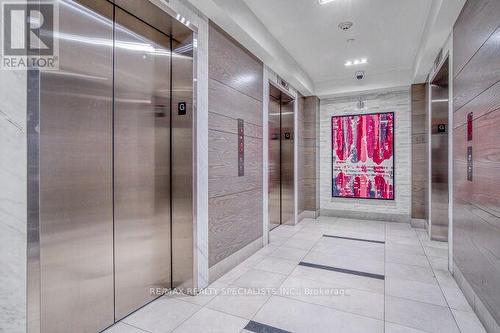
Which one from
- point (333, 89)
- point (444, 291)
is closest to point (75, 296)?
point (444, 291)

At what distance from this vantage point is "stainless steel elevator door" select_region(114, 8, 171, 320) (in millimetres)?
2328

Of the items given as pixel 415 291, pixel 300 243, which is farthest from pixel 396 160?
pixel 415 291

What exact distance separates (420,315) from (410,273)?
3.32 ft

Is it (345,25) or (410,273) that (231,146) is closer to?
(345,25)

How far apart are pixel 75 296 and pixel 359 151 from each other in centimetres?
613

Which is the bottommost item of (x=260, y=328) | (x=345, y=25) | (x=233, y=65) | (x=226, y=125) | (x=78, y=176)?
(x=260, y=328)

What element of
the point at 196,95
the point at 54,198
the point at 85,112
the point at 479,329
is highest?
the point at 196,95

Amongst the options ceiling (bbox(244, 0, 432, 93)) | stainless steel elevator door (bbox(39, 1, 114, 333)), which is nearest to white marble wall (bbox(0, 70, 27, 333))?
stainless steel elevator door (bbox(39, 1, 114, 333))

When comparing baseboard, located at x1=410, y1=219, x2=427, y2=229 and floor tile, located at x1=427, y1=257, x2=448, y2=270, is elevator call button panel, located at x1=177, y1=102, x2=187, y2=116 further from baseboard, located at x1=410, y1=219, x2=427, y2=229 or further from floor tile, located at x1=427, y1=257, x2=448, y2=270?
baseboard, located at x1=410, y1=219, x2=427, y2=229

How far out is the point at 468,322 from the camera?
89.8 inches

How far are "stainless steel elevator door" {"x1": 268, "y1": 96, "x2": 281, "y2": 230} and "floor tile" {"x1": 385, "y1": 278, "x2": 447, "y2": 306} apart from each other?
2649mm

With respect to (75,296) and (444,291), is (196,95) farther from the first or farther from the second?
(444,291)

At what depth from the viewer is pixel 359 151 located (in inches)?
253

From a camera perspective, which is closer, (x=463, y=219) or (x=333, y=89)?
(x=463, y=219)
